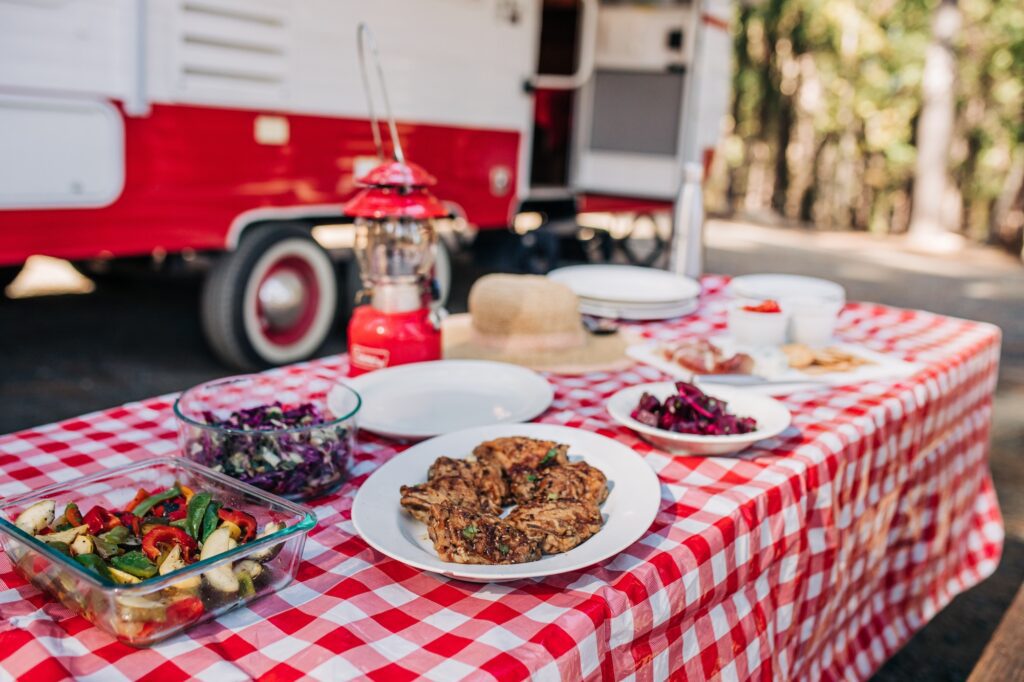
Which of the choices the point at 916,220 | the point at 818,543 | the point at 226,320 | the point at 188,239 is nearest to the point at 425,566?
the point at 818,543

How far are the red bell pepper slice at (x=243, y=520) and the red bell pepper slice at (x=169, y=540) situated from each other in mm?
45

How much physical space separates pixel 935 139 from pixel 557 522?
13251 mm

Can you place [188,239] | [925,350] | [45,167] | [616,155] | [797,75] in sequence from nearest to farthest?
1. [925,350]
2. [45,167]
3. [188,239]
4. [616,155]
5. [797,75]

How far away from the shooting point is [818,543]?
5.08ft

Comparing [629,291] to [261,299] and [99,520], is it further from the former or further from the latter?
Answer: [261,299]

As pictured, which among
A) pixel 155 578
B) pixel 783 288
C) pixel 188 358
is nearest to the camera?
pixel 155 578

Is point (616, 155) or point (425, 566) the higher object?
point (616, 155)

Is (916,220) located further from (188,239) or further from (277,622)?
(277,622)

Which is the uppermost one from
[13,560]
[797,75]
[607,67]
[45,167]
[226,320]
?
[797,75]

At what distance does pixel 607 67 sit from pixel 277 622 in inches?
256

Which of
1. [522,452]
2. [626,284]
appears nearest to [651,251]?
[626,284]

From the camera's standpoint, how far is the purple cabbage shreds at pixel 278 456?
1.23 m

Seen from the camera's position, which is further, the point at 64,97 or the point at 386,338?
the point at 64,97

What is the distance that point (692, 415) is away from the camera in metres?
1.49
